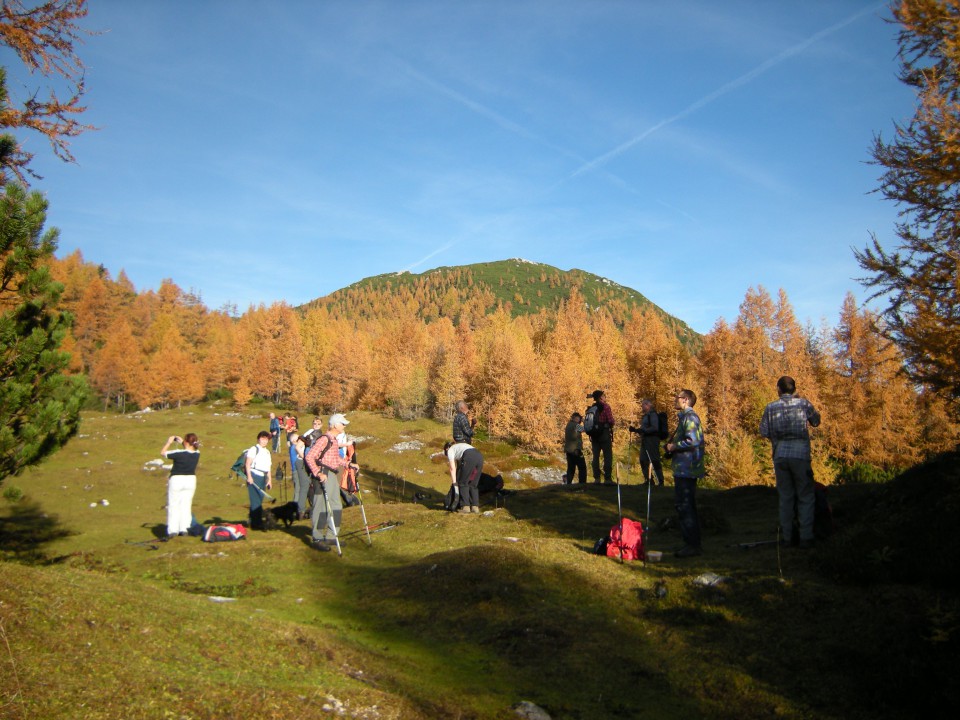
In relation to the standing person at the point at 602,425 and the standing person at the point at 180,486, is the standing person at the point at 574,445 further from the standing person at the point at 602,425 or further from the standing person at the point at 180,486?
the standing person at the point at 180,486

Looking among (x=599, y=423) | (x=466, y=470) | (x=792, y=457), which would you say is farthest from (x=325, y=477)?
(x=792, y=457)

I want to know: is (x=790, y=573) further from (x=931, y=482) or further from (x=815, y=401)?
(x=815, y=401)

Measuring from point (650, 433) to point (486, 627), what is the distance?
339 inches

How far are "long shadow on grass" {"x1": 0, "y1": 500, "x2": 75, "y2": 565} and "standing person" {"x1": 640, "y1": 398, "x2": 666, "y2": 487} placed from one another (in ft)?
44.2

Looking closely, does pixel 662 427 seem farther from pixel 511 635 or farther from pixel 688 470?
pixel 511 635

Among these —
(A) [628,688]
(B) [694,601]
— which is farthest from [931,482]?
(A) [628,688]

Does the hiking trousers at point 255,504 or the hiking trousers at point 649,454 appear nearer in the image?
the hiking trousers at point 255,504

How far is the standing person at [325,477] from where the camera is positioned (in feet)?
41.1

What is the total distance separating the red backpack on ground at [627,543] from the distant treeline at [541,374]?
30.5ft

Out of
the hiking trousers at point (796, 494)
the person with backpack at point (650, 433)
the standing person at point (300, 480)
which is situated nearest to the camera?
the hiking trousers at point (796, 494)

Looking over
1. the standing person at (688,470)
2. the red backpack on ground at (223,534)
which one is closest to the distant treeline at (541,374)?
the standing person at (688,470)

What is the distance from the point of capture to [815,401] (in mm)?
46094

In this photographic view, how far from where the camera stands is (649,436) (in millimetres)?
15344

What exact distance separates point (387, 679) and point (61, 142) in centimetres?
991
